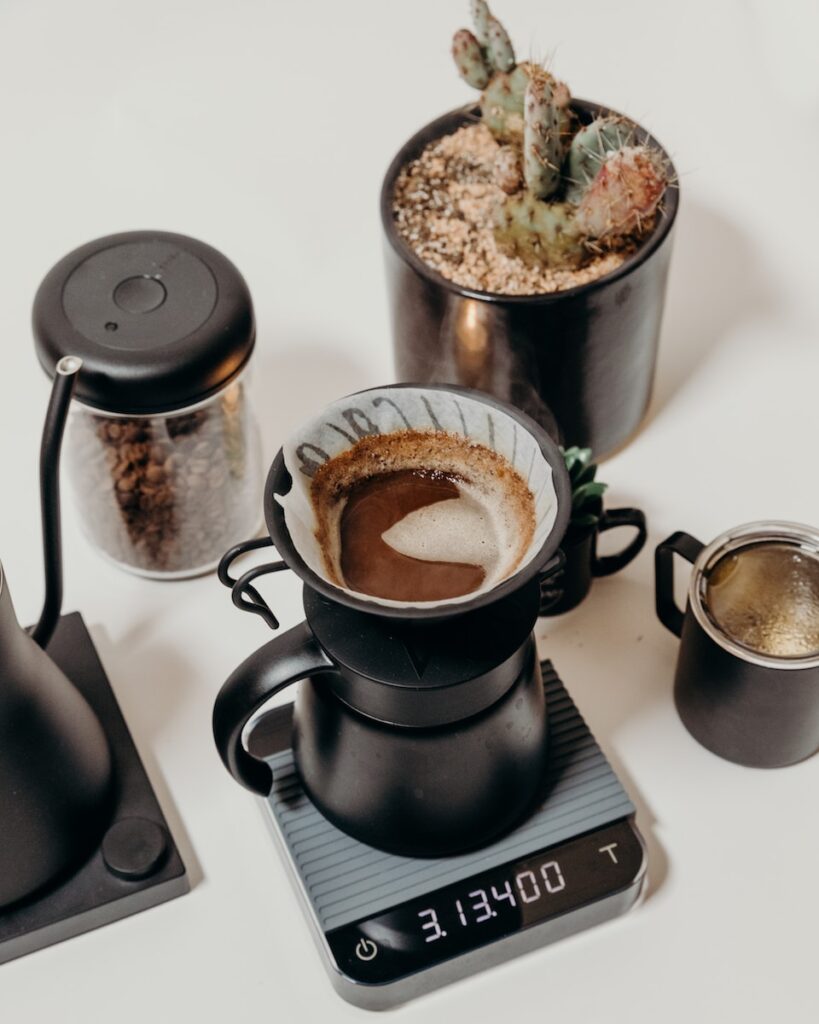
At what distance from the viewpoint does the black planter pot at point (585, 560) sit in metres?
1.25

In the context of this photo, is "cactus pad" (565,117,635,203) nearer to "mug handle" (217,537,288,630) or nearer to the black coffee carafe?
the black coffee carafe

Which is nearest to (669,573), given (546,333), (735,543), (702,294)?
(735,543)

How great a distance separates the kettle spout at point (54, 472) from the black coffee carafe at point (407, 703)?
203 mm

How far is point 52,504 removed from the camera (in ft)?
3.88

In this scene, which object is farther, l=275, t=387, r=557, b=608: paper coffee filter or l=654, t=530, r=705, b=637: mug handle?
l=654, t=530, r=705, b=637: mug handle

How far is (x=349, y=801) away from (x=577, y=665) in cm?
27

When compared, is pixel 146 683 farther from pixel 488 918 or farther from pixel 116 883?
pixel 488 918

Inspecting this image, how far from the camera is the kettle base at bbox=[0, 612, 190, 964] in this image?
1.13m

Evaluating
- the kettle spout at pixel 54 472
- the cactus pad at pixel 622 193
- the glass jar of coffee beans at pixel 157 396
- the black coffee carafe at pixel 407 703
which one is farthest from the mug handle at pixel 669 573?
the kettle spout at pixel 54 472

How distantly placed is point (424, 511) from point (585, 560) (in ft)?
0.87

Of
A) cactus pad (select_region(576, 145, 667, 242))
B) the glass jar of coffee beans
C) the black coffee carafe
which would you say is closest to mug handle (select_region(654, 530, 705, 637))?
the black coffee carafe

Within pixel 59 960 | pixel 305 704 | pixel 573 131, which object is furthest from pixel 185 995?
pixel 573 131

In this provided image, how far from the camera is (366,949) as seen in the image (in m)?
1.10

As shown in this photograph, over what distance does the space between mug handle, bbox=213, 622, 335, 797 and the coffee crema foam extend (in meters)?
0.05
